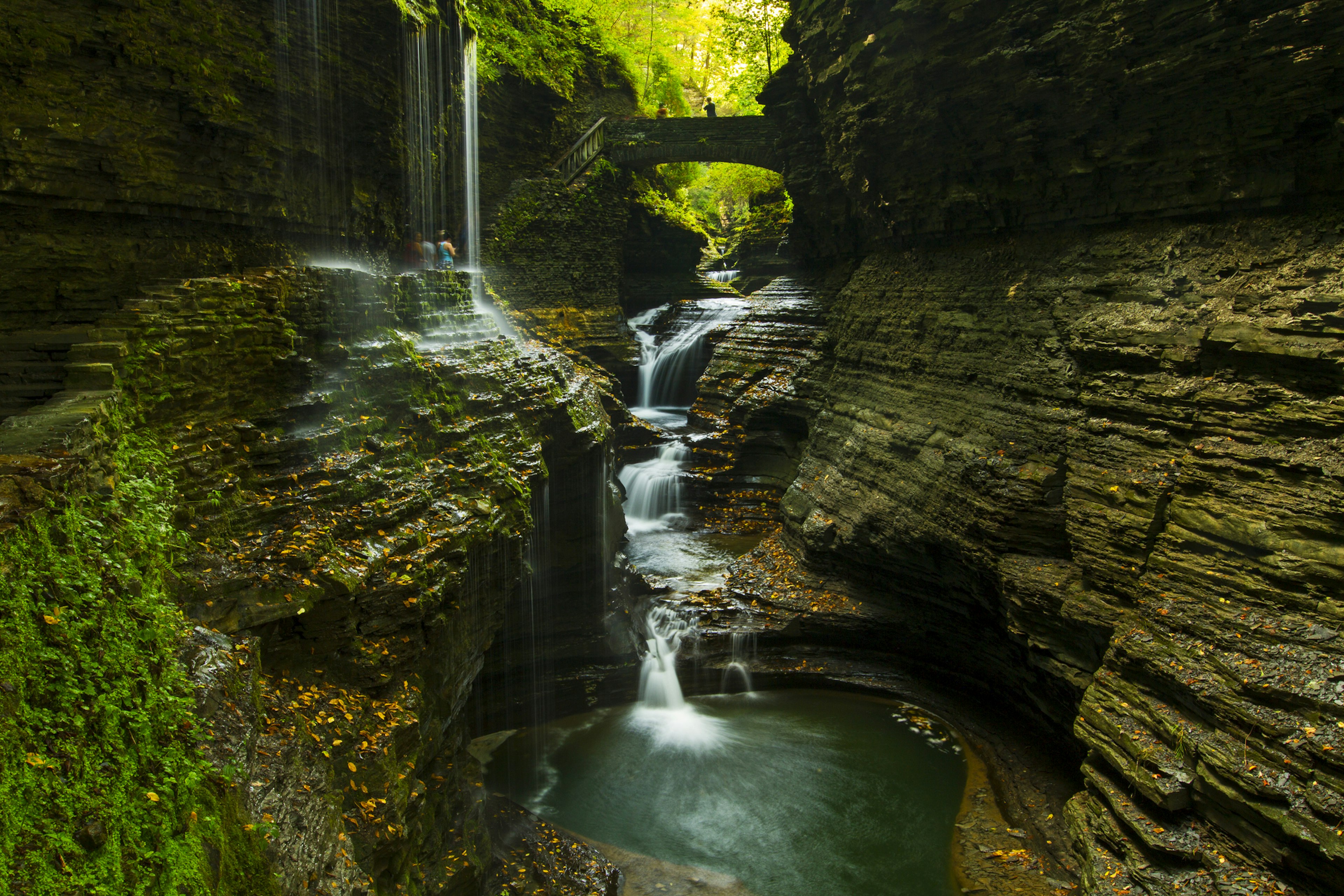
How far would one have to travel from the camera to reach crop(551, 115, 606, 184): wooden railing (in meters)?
24.4

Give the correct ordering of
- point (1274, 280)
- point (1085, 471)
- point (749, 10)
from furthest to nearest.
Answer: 1. point (749, 10)
2. point (1085, 471)
3. point (1274, 280)

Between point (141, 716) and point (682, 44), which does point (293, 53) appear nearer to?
point (141, 716)

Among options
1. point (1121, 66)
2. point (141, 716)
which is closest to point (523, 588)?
point (141, 716)

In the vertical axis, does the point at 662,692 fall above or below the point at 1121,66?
below

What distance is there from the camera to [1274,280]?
316 inches

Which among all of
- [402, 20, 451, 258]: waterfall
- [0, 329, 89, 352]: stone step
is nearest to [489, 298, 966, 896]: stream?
[0, 329, 89, 352]: stone step

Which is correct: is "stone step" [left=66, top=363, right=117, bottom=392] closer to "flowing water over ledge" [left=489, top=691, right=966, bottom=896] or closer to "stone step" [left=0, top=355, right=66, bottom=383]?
"stone step" [left=0, top=355, right=66, bottom=383]

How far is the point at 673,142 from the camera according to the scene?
79.6ft

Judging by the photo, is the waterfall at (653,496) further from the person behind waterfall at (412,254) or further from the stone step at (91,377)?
the stone step at (91,377)

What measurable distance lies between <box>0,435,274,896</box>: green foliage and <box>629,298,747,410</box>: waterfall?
18716 mm

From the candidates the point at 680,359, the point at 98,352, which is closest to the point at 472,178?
the point at 680,359

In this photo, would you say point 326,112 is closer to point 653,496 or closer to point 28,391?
point 28,391

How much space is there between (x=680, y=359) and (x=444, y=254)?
999 cm

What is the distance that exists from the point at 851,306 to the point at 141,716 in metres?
15.7
